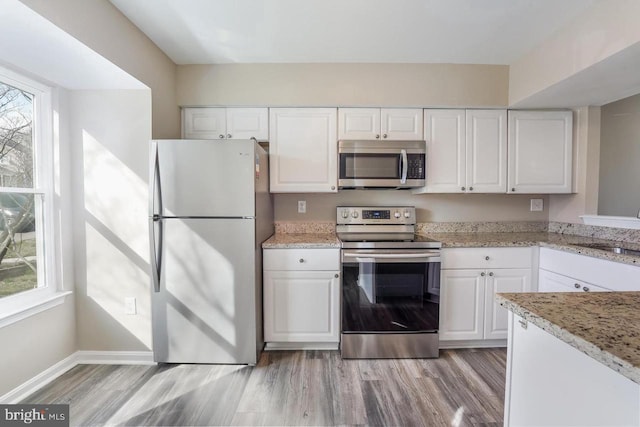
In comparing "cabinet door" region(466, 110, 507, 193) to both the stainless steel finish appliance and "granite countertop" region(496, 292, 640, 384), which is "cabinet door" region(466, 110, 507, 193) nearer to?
"granite countertop" region(496, 292, 640, 384)

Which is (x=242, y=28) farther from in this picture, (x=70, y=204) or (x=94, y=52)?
(x=70, y=204)

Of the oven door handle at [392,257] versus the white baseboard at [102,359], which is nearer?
the white baseboard at [102,359]

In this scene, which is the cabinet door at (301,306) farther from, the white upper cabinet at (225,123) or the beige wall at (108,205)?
the white upper cabinet at (225,123)

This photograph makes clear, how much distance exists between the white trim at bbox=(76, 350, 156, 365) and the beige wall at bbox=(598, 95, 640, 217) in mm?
3838

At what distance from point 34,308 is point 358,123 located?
2.61 metres

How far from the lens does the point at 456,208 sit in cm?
270

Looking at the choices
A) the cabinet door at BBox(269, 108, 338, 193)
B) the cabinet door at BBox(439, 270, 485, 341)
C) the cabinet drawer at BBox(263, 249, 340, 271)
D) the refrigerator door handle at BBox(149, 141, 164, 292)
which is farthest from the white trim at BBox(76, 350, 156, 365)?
the cabinet door at BBox(439, 270, 485, 341)

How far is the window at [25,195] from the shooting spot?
167 cm

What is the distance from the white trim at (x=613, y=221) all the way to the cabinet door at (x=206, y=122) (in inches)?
126

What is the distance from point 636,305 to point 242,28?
92.9 inches

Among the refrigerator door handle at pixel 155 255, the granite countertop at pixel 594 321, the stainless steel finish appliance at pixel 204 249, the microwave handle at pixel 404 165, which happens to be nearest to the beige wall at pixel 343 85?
the microwave handle at pixel 404 165

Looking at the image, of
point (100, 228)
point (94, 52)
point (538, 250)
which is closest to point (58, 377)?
point (100, 228)

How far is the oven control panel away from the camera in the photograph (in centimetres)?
259

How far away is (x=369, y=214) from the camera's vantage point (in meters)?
2.59
